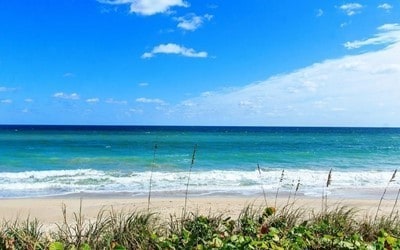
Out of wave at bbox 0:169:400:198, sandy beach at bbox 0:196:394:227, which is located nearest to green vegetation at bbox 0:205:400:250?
sandy beach at bbox 0:196:394:227

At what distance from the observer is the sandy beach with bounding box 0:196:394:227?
970 cm

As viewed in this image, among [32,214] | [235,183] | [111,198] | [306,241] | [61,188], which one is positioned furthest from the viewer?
[235,183]

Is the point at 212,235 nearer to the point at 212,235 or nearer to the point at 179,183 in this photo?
the point at 212,235

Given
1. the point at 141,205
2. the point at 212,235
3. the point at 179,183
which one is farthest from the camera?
the point at 179,183

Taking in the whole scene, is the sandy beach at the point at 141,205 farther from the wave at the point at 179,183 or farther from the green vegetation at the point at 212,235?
the green vegetation at the point at 212,235

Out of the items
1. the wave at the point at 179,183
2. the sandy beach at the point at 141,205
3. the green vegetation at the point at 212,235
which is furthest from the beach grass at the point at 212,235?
the wave at the point at 179,183

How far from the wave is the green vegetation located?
8.69m

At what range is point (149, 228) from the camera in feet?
14.9

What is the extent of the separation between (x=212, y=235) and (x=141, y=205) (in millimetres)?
7398

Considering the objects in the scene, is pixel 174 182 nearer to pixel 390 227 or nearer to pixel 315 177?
pixel 315 177

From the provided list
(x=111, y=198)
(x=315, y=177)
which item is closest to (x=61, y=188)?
(x=111, y=198)

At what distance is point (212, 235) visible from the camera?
3.94 m

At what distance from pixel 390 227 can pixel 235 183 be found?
11.6 m

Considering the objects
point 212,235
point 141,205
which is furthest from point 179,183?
point 212,235
